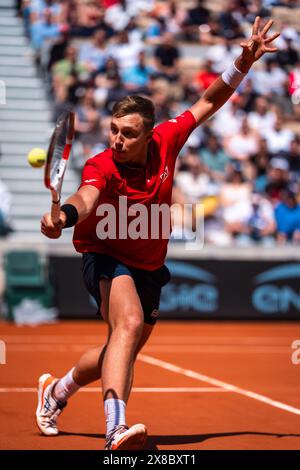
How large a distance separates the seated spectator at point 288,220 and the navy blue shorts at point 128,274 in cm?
1018

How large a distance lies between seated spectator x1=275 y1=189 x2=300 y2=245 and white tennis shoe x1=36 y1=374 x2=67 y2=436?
390 inches

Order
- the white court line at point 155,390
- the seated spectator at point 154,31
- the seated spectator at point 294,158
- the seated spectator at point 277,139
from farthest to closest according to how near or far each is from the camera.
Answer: the seated spectator at point 154,31, the seated spectator at point 277,139, the seated spectator at point 294,158, the white court line at point 155,390

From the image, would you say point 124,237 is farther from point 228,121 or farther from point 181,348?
point 228,121

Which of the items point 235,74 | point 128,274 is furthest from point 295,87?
point 128,274

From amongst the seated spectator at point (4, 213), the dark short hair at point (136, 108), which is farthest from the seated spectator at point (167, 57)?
the dark short hair at point (136, 108)

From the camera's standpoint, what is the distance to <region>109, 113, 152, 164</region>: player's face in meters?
5.88

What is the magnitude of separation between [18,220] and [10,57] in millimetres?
4353

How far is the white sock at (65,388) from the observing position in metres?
6.51

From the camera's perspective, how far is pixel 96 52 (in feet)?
61.6

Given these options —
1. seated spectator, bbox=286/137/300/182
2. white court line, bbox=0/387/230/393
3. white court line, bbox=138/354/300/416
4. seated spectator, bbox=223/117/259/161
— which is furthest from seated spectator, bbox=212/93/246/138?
white court line, bbox=0/387/230/393

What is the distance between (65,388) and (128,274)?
3.53 ft

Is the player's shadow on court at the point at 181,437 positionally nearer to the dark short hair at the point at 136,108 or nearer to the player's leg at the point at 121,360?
the player's leg at the point at 121,360
